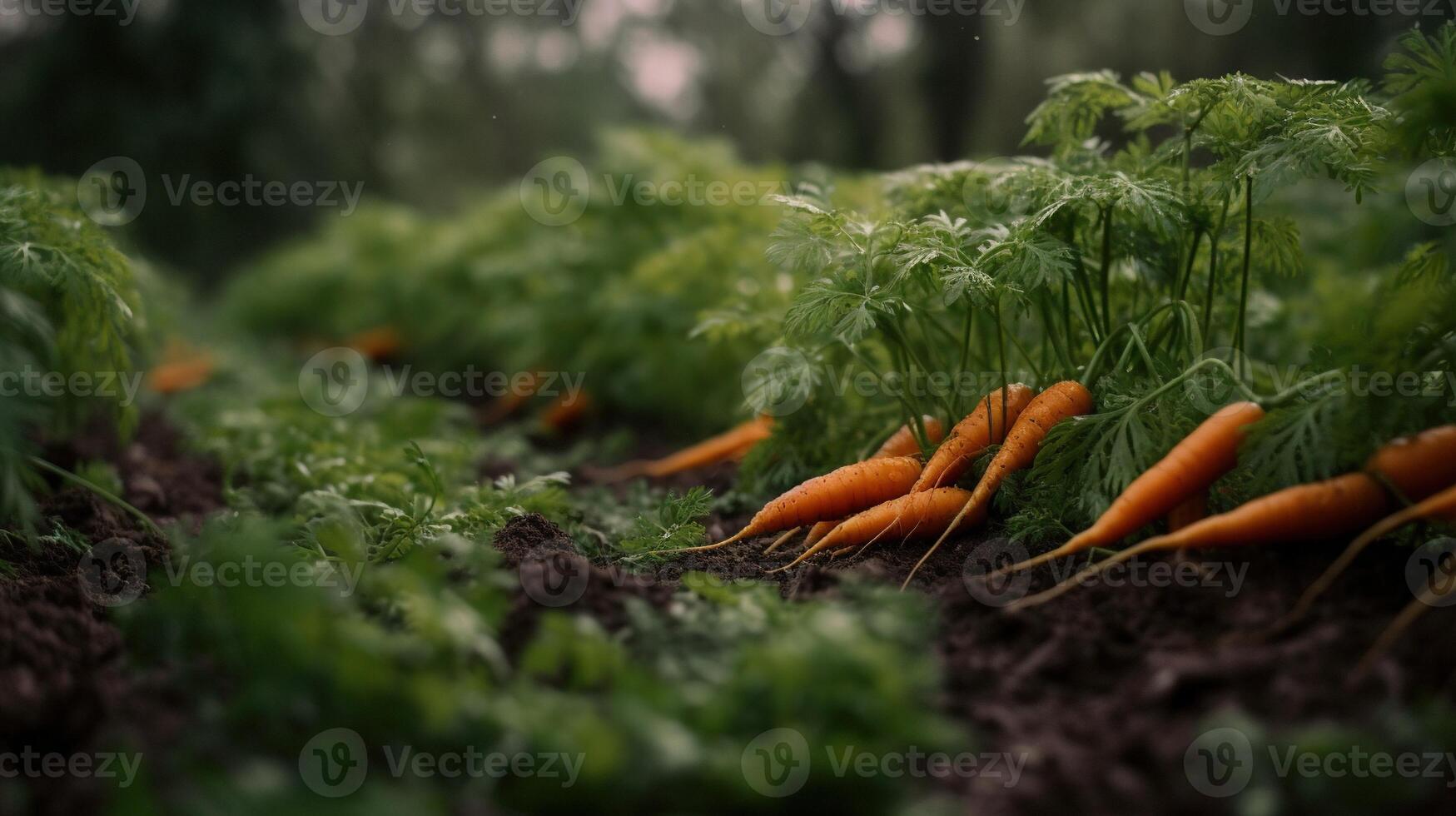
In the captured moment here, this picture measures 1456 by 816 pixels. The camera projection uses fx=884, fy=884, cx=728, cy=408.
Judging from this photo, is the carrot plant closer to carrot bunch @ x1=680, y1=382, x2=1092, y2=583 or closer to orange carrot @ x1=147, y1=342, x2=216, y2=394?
carrot bunch @ x1=680, y1=382, x2=1092, y2=583

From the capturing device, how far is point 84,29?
1051 cm

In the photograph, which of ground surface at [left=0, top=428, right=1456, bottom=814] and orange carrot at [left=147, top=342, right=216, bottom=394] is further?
orange carrot at [left=147, top=342, right=216, bottom=394]

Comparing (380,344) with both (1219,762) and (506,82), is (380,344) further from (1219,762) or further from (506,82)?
(506,82)

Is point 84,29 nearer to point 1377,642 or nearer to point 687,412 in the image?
point 687,412

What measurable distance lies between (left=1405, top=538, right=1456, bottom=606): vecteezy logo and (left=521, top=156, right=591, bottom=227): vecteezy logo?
162 inches

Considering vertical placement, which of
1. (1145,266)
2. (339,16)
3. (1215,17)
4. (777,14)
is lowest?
(1145,266)

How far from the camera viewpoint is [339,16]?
40.6 ft

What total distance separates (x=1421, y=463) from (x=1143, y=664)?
2.43 ft

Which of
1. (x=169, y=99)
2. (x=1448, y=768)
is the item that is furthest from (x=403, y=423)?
(x=169, y=99)

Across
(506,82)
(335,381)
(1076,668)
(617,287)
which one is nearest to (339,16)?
(506,82)

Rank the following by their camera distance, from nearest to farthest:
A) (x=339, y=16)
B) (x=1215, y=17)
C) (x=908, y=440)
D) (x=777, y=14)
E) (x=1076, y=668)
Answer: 1. (x=1076, y=668)
2. (x=908, y=440)
3. (x=1215, y=17)
4. (x=777, y=14)
5. (x=339, y=16)

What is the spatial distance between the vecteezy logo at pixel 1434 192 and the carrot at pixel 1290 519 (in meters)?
0.78

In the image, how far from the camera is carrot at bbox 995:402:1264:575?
196 centimetres

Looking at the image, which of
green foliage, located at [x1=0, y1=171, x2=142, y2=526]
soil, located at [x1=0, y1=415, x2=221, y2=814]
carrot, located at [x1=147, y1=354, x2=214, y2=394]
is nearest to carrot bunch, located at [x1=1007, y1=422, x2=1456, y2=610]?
soil, located at [x1=0, y1=415, x2=221, y2=814]
